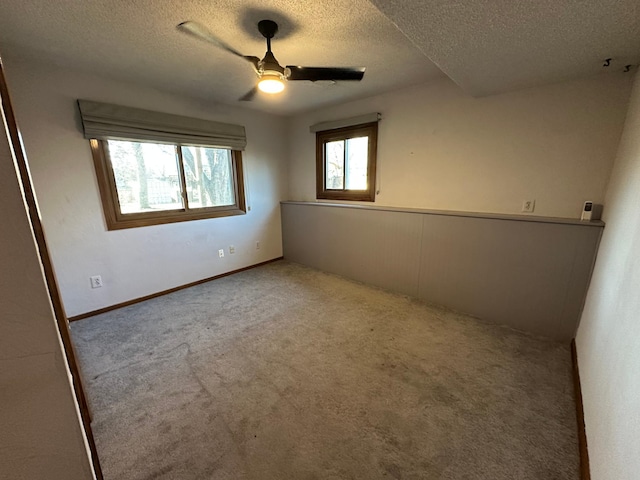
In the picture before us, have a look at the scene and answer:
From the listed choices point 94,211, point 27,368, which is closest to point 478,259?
point 27,368

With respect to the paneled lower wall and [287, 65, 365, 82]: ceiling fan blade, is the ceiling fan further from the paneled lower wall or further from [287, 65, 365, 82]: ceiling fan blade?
the paneled lower wall

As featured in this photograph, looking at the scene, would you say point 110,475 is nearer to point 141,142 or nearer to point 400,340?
point 400,340

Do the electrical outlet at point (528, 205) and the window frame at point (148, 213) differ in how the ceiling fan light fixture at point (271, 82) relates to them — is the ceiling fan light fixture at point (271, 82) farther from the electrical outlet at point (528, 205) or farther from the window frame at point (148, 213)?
the electrical outlet at point (528, 205)

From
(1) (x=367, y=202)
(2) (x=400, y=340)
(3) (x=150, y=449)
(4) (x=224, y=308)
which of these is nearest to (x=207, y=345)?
(4) (x=224, y=308)

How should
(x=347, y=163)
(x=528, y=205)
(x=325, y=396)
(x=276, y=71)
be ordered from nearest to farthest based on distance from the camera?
(x=325, y=396) < (x=276, y=71) < (x=528, y=205) < (x=347, y=163)

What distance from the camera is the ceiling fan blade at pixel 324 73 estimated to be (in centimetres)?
180

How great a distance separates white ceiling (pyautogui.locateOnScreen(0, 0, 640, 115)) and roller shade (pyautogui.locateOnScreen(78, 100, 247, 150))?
32cm

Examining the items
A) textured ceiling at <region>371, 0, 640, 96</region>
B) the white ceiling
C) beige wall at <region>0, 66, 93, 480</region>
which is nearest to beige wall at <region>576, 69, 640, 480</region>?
textured ceiling at <region>371, 0, 640, 96</region>

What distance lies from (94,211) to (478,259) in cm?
374

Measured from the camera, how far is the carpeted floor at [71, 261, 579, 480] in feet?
4.20

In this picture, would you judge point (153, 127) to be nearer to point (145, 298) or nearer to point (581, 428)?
point (145, 298)

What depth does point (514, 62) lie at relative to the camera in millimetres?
1782

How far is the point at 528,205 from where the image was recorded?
2.37 metres

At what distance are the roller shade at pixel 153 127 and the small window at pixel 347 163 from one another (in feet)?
3.73
